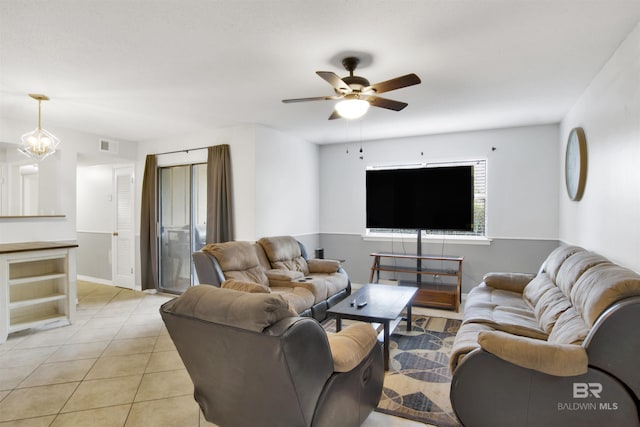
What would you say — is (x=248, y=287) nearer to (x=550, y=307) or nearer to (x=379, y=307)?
(x=379, y=307)

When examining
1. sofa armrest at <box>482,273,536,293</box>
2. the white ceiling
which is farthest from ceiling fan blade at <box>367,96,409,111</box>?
sofa armrest at <box>482,273,536,293</box>

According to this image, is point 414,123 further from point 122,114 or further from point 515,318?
point 122,114

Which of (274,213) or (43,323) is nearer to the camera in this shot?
(43,323)

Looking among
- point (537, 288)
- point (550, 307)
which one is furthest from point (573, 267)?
point (537, 288)

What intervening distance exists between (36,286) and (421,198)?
504 cm

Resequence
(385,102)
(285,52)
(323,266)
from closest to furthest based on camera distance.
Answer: (285,52)
(385,102)
(323,266)

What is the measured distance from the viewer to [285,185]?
548 cm

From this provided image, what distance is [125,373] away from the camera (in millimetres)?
2977

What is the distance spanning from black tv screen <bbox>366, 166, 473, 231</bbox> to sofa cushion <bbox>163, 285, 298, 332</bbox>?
3.95m

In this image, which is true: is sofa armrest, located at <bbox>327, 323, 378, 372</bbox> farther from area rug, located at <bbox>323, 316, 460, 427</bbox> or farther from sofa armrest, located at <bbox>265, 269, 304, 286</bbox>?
sofa armrest, located at <bbox>265, 269, 304, 286</bbox>

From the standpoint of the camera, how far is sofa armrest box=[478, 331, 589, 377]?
1.74 metres

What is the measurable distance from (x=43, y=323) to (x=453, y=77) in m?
5.00

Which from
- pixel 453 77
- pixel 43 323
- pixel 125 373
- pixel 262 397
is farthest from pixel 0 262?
pixel 453 77

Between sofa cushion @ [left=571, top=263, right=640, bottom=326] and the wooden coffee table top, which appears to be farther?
the wooden coffee table top
